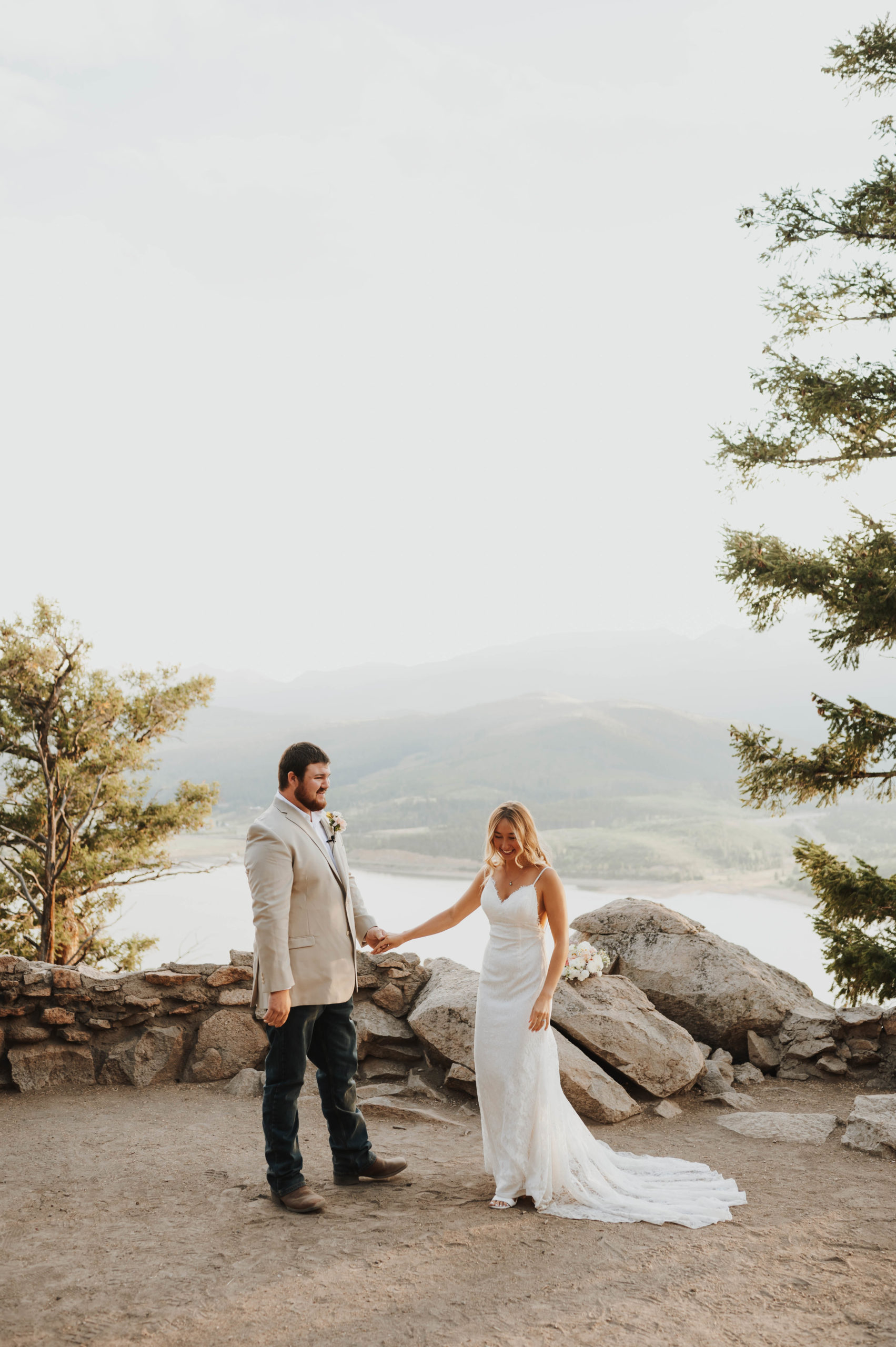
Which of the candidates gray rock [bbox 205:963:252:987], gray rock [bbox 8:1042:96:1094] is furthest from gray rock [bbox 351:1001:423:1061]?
gray rock [bbox 8:1042:96:1094]

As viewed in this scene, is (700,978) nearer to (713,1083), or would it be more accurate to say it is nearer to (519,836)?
(713,1083)

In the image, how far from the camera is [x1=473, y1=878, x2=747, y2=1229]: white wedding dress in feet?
14.0

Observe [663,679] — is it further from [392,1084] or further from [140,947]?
[392,1084]

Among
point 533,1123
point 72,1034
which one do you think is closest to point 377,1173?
point 533,1123

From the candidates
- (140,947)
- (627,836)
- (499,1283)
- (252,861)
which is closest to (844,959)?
(499,1283)

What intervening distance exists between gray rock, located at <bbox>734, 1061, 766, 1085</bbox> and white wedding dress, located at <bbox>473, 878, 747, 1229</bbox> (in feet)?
8.24

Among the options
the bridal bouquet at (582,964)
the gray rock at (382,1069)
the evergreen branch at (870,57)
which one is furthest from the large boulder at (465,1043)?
the evergreen branch at (870,57)

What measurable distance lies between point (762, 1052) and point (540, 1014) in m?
3.76

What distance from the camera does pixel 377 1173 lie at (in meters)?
4.61

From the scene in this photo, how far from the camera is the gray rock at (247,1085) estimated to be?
649 centimetres

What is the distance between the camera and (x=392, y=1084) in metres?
6.71

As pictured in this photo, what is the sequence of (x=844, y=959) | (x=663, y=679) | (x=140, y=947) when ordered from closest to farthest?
(x=844, y=959) → (x=140, y=947) → (x=663, y=679)

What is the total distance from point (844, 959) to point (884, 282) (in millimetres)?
5769

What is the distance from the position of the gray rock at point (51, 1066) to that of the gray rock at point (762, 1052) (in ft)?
17.1
